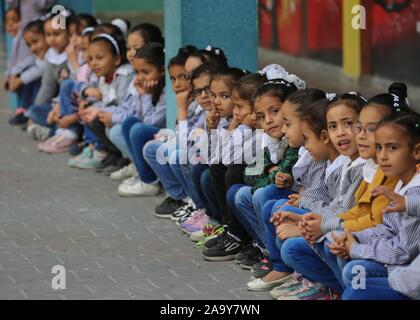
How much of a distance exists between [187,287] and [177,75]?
2.20 meters

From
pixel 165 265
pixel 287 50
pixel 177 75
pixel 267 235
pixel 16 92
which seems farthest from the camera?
pixel 287 50

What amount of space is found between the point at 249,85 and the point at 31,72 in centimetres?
537

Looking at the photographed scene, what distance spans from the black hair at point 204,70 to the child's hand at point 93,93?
7.58ft

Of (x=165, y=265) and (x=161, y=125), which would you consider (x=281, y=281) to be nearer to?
(x=165, y=265)

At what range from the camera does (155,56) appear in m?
9.62

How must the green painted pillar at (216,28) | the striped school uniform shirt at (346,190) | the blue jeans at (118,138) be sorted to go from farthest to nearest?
the blue jeans at (118,138) < the green painted pillar at (216,28) < the striped school uniform shirt at (346,190)

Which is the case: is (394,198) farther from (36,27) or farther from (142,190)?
(36,27)

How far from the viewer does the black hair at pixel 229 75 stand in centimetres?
803

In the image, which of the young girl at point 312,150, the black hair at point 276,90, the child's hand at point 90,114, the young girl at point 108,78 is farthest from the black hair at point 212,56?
the child's hand at point 90,114

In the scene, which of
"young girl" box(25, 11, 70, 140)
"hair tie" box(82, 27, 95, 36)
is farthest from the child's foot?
"young girl" box(25, 11, 70, 140)

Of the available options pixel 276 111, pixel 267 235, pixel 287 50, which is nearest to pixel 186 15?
pixel 276 111

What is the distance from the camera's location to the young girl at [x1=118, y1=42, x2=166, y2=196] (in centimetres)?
941

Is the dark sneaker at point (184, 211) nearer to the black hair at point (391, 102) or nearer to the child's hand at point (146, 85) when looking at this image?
the child's hand at point (146, 85)

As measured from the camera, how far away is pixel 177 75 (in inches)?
352
